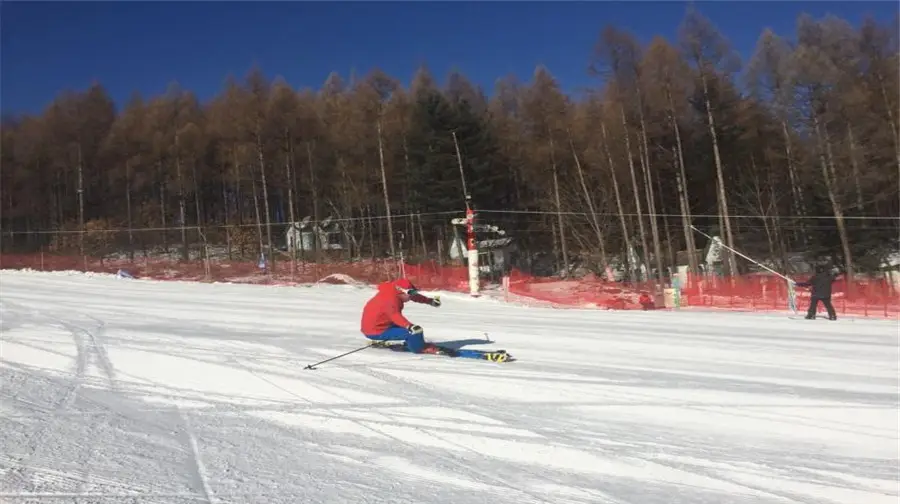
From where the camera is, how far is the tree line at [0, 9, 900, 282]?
1214 inches

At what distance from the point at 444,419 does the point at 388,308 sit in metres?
4.15

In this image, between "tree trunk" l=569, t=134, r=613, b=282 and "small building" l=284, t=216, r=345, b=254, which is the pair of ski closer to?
"tree trunk" l=569, t=134, r=613, b=282

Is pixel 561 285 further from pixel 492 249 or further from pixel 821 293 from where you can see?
pixel 492 249

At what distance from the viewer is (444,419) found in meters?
6.21

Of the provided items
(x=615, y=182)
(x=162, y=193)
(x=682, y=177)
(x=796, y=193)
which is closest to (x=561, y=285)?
(x=682, y=177)

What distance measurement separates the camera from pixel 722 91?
1206 inches

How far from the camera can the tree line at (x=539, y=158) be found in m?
30.8

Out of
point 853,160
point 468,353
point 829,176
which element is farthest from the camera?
point 829,176

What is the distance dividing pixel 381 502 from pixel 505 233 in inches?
1654

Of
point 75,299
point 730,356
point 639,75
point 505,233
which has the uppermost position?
point 639,75

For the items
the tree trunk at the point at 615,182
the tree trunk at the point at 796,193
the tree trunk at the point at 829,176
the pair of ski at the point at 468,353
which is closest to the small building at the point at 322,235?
the tree trunk at the point at 615,182

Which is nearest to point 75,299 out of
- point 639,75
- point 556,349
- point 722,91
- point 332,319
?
point 332,319

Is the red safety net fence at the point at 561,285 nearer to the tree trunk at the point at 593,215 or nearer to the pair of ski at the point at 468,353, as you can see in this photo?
the pair of ski at the point at 468,353

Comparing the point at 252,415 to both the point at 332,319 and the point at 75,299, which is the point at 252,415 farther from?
the point at 75,299
